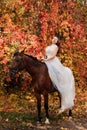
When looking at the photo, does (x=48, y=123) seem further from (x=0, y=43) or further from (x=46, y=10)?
(x=46, y=10)

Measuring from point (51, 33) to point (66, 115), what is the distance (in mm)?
4633

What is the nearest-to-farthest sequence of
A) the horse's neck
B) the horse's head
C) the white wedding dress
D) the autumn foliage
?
the horse's head < the horse's neck < the white wedding dress < the autumn foliage

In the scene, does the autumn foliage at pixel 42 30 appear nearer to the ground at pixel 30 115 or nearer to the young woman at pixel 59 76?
the ground at pixel 30 115

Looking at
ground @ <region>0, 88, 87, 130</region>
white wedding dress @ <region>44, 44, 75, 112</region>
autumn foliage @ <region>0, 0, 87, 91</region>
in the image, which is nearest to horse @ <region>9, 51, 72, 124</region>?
white wedding dress @ <region>44, 44, 75, 112</region>

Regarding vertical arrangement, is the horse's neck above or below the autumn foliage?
below

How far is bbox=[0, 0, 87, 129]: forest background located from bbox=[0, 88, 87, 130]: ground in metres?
0.04

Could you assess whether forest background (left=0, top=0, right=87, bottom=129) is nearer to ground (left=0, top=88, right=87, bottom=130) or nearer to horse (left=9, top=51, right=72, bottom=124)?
ground (left=0, top=88, right=87, bottom=130)

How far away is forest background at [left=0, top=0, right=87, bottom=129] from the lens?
13.3 meters

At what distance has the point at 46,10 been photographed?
1555cm

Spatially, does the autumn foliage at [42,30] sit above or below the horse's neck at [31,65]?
above

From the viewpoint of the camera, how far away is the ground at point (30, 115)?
10500mm

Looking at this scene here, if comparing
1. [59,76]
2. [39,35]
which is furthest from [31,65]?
[39,35]

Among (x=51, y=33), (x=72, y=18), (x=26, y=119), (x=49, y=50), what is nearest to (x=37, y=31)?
(x=51, y=33)

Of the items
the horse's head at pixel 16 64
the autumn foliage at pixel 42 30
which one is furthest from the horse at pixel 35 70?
the autumn foliage at pixel 42 30
